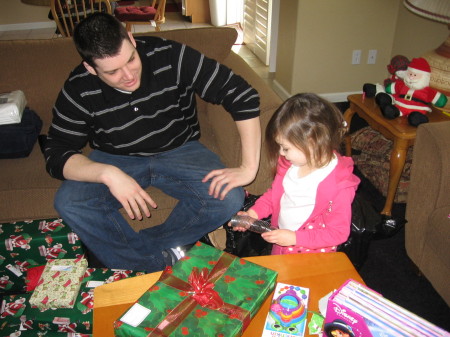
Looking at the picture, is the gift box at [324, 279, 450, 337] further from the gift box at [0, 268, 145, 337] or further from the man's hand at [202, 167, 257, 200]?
the gift box at [0, 268, 145, 337]

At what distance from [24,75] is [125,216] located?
0.85 m

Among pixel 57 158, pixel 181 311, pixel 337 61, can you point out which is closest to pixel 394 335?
pixel 181 311

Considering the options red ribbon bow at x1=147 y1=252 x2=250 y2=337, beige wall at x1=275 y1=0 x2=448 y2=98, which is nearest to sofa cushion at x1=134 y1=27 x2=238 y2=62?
beige wall at x1=275 y1=0 x2=448 y2=98

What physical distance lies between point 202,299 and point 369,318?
0.37 metres

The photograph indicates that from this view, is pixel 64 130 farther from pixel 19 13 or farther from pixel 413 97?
pixel 19 13

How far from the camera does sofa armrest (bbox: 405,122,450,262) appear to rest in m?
1.37

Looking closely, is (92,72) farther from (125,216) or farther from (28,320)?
(28,320)

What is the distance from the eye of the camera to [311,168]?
4.07 ft

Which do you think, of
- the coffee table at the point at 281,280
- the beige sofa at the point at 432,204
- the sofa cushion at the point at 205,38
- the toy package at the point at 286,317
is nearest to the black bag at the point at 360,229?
the coffee table at the point at 281,280

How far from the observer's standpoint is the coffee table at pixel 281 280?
990 millimetres

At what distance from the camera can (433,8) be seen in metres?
1.71

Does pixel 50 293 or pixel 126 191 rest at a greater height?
pixel 126 191

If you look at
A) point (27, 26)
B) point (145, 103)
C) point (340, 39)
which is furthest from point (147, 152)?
point (27, 26)

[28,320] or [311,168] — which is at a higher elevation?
[311,168]
